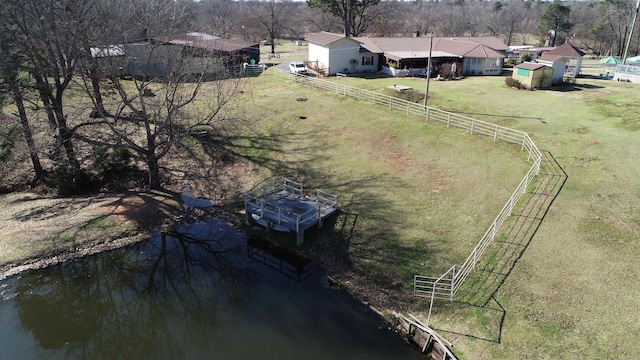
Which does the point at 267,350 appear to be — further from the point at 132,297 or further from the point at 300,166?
the point at 300,166

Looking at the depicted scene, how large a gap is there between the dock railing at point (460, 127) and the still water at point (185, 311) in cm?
258

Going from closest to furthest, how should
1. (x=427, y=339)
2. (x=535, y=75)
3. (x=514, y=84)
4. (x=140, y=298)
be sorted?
(x=427, y=339), (x=140, y=298), (x=535, y=75), (x=514, y=84)

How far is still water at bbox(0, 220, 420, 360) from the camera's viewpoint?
13859 millimetres

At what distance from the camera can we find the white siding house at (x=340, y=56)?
44094 millimetres

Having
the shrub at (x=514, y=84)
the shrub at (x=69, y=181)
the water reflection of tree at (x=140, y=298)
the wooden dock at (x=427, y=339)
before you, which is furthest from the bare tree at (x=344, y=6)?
the wooden dock at (x=427, y=339)

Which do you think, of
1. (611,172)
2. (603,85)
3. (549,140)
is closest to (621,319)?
(611,172)

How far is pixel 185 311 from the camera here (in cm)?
1566

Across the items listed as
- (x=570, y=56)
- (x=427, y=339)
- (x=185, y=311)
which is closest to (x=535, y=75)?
(x=570, y=56)

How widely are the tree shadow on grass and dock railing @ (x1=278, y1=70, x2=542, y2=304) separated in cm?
31

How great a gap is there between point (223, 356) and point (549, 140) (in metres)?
23.0

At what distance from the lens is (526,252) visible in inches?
642

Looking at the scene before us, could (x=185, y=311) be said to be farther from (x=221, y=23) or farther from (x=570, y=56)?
(x=221, y=23)

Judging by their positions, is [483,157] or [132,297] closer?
[132,297]

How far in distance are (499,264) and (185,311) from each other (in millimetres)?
12360
